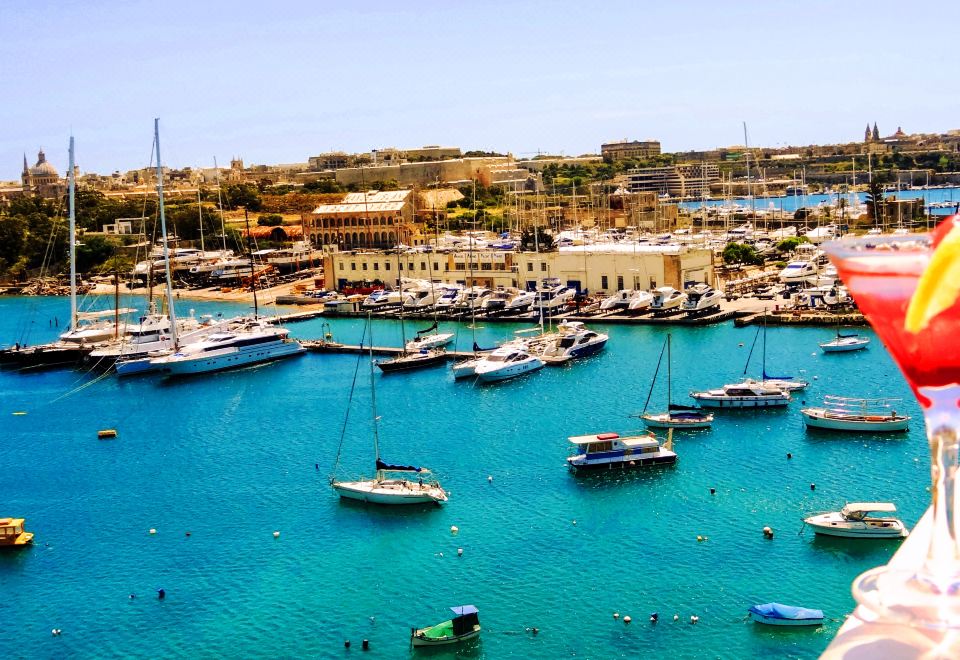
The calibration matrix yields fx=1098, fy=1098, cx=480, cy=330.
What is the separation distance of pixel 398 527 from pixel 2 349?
2568 centimetres

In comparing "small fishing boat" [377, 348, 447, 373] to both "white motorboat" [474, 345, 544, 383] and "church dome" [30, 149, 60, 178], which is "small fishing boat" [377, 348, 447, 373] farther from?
"church dome" [30, 149, 60, 178]

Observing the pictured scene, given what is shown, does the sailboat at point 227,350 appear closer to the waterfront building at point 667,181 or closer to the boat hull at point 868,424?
the boat hull at point 868,424

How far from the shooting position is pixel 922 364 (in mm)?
3646

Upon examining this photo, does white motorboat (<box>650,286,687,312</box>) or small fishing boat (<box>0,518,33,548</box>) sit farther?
white motorboat (<box>650,286,687,312</box>)

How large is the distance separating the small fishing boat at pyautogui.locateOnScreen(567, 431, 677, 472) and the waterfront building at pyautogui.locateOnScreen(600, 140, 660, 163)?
11662 centimetres

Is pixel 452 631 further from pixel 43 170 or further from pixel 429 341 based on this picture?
pixel 43 170

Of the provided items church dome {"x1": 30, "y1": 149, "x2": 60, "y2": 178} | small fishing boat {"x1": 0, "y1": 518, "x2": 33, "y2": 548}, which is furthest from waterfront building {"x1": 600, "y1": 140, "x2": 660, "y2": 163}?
small fishing boat {"x1": 0, "y1": 518, "x2": 33, "y2": 548}

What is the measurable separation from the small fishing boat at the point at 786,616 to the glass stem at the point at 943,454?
9.76m

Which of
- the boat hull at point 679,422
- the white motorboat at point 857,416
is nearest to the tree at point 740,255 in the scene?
the white motorboat at point 857,416

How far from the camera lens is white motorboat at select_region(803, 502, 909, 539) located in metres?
15.5

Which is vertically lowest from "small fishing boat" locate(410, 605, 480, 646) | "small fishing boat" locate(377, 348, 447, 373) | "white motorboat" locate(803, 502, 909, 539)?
"small fishing boat" locate(410, 605, 480, 646)

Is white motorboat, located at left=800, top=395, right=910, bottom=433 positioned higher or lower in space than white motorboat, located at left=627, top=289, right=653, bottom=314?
lower

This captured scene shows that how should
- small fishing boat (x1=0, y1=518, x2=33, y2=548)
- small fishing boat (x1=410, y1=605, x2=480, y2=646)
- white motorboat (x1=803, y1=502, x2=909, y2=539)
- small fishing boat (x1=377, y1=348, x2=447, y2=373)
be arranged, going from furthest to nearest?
small fishing boat (x1=377, y1=348, x2=447, y2=373)
small fishing boat (x1=0, y1=518, x2=33, y2=548)
white motorboat (x1=803, y1=502, x2=909, y2=539)
small fishing boat (x1=410, y1=605, x2=480, y2=646)

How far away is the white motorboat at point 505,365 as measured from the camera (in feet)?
92.9
